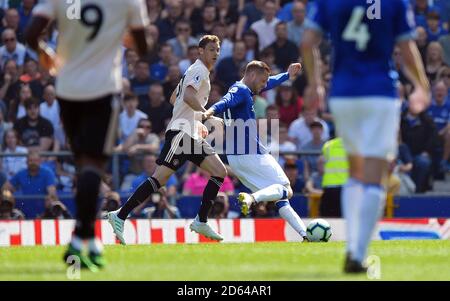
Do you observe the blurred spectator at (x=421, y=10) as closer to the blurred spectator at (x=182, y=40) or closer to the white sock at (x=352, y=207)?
the blurred spectator at (x=182, y=40)

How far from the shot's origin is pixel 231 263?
35.3 ft

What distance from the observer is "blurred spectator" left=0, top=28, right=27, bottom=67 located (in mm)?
22734

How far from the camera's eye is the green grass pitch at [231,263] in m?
9.55

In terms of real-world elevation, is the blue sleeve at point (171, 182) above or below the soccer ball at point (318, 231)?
above

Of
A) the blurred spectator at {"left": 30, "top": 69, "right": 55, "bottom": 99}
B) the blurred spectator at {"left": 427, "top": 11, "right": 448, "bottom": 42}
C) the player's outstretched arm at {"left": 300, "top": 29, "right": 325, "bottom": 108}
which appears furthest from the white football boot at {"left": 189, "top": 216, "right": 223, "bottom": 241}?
the blurred spectator at {"left": 427, "top": 11, "right": 448, "bottom": 42}

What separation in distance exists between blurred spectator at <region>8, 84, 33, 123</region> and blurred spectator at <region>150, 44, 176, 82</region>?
7.65ft

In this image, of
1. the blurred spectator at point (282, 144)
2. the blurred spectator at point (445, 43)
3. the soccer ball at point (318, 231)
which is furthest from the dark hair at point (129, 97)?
the soccer ball at point (318, 231)

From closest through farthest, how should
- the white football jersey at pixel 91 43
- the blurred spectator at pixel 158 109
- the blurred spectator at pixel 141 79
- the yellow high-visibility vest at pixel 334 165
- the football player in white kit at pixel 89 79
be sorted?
the football player in white kit at pixel 89 79
the white football jersey at pixel 91 43
the yellow high-visibility vest at pixel 334 165
the blurred spectator at pixel 158 109
the blurred spectator at pixel 141 79

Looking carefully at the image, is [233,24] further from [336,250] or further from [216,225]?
[336,250]

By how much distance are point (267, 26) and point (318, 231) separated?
8.64m

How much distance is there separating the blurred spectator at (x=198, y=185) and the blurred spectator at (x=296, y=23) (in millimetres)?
3964

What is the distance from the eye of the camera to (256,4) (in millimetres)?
23984
